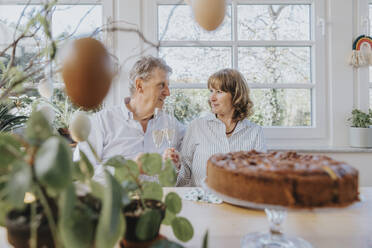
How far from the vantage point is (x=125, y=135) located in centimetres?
159

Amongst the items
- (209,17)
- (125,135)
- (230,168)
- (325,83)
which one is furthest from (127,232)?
(325,83)

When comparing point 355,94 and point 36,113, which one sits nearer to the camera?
point 36,113

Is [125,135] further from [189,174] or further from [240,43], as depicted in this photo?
[240,43]

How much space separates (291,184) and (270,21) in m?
2.00

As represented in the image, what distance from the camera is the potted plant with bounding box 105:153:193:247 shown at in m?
0.47

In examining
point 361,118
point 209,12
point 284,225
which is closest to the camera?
point 209,12

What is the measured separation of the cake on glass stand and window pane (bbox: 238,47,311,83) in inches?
64.8

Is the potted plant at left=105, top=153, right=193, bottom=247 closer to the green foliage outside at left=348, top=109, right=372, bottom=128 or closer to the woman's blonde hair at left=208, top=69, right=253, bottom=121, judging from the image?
the woman's blonde hair at left=208, top=69, right=253, bottom=121

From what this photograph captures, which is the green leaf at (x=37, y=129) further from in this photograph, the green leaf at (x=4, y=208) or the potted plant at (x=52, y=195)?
the green leaf at (x=4, y=208)

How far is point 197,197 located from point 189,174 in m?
0.64

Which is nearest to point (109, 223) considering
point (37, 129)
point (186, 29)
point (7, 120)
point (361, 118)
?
point (37, 129)

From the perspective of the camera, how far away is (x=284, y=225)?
0.82 m

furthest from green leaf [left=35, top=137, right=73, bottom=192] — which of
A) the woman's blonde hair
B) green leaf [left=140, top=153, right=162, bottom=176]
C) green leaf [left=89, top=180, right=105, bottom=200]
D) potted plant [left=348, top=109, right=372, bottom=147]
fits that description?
potted plant [left=348, top=109, right=372, bottom=147]

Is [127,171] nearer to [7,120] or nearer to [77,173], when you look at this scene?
[77,173]
